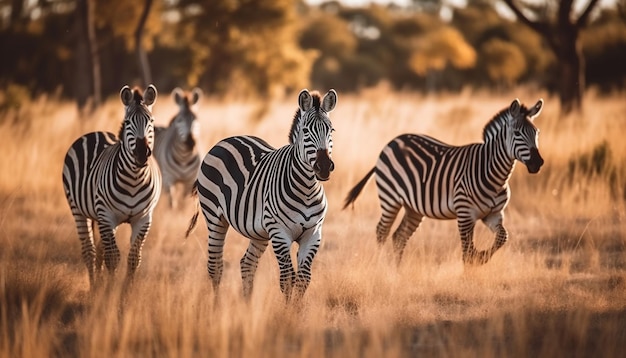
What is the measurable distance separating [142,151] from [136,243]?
2.72ft

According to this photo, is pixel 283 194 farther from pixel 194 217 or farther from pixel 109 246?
pixel 109 246

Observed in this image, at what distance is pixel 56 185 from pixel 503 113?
6.40 m

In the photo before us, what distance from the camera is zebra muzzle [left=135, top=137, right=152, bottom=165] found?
6.79 meters

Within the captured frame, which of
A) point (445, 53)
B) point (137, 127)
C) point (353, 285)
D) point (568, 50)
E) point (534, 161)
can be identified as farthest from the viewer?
point (445, 53)

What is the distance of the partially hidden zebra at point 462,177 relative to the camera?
746 centimetres

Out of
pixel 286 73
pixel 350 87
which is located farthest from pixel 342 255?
pixel 350 87

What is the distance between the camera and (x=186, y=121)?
36.8 ft

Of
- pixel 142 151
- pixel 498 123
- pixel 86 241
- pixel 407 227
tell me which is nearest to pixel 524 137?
pixel 498 123

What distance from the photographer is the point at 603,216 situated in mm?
9555

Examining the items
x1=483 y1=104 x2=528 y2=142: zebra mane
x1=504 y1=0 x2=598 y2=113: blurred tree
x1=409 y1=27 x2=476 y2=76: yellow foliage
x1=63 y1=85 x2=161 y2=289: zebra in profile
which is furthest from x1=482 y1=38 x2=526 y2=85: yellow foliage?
x1=63 y1=85 x2=161 y2=289: zebra in profile

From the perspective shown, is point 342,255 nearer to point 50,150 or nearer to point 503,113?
point 503,113

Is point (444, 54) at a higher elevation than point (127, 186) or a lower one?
higher

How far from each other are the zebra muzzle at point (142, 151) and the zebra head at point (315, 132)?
4.43 ft

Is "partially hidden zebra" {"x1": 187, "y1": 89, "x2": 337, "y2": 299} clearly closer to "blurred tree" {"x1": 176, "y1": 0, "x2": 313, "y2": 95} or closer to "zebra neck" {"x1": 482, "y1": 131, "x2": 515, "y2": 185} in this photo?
"zebra neck" {"x1": 482, "y1": 131, "x2": 515, "y2": 185}
